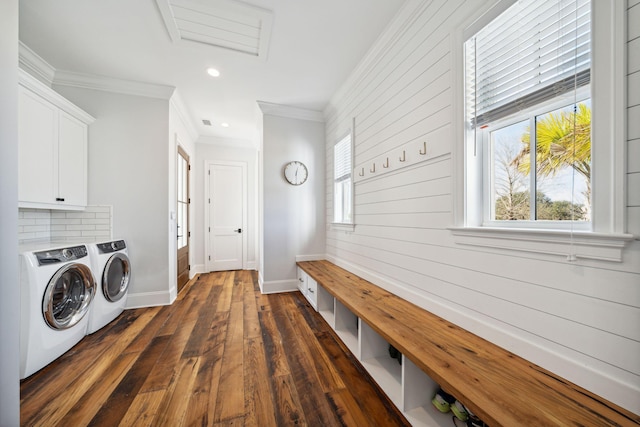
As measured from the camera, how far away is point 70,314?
194 cm

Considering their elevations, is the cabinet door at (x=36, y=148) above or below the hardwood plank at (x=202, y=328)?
above

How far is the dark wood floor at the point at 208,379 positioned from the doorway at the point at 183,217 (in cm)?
116

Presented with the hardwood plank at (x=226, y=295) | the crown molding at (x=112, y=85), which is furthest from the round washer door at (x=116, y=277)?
the crown molding at (x=112, y=85)

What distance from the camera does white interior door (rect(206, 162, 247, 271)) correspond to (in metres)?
4.73

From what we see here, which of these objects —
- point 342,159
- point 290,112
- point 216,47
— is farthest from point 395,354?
point 290,112

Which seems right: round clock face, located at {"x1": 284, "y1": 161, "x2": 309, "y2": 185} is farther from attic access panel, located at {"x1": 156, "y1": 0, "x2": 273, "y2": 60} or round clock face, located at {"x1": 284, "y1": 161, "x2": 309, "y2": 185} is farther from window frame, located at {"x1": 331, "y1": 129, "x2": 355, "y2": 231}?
attic access panel, located at {"x1": 156, "y1": 0, "x2": 273, "y2": 60}

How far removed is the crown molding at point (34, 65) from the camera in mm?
2258

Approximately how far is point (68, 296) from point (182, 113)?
266cm

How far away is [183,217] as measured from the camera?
12.9ft

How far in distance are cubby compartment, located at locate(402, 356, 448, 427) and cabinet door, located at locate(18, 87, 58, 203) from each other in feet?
10.4

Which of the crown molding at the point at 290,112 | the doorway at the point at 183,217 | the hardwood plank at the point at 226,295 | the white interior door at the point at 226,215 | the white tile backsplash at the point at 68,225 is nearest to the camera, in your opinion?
the white tile backsplash at the point at 68,225

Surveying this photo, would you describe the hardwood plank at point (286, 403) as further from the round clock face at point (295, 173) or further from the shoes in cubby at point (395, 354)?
the round clock face at point (295, 173)

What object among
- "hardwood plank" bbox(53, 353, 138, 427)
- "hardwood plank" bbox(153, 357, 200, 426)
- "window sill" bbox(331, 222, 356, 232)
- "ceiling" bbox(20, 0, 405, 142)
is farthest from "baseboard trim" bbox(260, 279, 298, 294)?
"ceiling" bbox(20, 0, 405, 142)

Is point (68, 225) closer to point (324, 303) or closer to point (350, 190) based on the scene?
point (324, 303)
